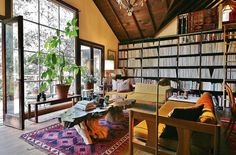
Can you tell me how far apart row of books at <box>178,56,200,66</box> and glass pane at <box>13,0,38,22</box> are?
4246mm

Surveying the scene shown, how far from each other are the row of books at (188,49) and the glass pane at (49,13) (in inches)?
149

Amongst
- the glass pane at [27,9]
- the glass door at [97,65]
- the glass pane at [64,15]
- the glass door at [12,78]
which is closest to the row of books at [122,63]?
the glass door at [97,65]

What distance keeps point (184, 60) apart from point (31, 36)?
4.32m

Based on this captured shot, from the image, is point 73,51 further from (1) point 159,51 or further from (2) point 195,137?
(2) point 195,137

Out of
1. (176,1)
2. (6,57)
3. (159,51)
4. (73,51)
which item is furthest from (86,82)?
(176,1)

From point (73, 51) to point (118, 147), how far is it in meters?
3.24

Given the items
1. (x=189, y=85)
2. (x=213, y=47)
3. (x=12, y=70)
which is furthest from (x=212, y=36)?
(x=12, y=70)

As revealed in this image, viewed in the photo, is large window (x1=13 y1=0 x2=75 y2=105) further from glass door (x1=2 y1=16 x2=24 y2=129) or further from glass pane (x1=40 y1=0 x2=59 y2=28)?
glass door (x1=2 y1=16 x2=24 y2=129)

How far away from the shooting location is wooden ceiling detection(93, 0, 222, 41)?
4758 millimetres

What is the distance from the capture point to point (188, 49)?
4785mm

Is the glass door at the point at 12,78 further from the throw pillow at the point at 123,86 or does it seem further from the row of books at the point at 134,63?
the row of books at the point at 134,63

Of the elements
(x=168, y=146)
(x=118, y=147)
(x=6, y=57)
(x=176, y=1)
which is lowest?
(x=118, y=147)

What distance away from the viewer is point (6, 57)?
3021mm

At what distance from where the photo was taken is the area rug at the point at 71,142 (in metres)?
2.07
